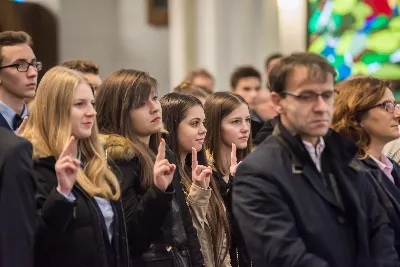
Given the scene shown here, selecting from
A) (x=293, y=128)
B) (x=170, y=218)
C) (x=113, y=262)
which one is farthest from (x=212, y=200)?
(x=293, y=128)

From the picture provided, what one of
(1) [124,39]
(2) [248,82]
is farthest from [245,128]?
(1) [124,39]

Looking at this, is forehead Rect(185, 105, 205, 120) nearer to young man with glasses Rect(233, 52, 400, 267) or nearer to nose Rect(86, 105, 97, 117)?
nose Rect(86, 105, 97, 117)

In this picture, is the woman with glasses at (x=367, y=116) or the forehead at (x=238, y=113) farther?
the forehead at (x=238, y=113)

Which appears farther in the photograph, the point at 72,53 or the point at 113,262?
the point at 72,53

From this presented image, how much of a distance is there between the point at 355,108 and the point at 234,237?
904mm

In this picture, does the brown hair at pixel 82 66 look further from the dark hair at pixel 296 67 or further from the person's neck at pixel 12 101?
the dark hair at pixel 296 67

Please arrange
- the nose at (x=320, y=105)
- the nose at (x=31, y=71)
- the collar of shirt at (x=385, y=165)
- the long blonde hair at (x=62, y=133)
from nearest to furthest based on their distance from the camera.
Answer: the nose at (x=320, y=105) < the long blonde hair at (x=62, y=133) < the collar of shirt at (x=385, y=165) < the nose at (x=31, y=71)

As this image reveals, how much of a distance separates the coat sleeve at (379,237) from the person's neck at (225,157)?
1504 mm

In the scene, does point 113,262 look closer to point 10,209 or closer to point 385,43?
point 10,209

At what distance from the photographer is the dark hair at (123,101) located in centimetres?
416

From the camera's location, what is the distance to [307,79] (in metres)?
3.24

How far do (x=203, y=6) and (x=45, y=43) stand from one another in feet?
5.32

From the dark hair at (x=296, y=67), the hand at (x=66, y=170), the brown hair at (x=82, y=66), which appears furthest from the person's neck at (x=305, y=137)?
the brown hair at (x=82, y=66)

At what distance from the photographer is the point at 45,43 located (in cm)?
909
